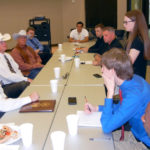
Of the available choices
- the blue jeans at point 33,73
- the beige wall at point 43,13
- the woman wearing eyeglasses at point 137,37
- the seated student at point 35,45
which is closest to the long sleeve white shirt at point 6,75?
the blue jeans at point 33,73

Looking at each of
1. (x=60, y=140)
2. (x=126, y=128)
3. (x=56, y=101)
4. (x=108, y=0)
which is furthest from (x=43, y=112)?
(x=108, y=0)

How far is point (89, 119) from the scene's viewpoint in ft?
5.47

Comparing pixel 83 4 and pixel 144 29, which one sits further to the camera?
pixel 83 4

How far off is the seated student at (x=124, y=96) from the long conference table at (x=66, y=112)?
11cm

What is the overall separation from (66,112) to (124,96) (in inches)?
19.1

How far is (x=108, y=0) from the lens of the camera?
827cm

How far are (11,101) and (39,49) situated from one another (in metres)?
3.68

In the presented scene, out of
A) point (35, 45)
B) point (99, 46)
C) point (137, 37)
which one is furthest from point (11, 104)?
point (35, 45)

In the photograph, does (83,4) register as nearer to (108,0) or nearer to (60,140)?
(108,0)

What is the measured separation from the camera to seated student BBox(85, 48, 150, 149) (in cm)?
151

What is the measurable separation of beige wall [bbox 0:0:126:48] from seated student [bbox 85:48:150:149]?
759cm

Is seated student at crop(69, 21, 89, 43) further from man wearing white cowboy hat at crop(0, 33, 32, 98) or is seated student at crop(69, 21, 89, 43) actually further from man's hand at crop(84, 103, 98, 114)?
man's hand at crop(84, 103, 98, 114)

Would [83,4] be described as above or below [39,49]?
above

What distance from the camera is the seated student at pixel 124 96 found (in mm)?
1506
